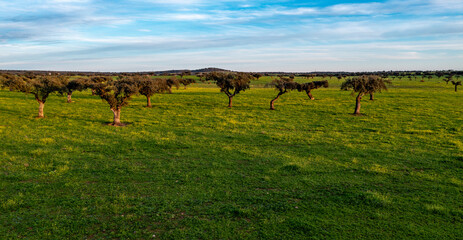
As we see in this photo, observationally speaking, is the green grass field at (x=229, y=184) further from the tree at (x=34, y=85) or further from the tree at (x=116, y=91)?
the tree at (x=34, y=85)

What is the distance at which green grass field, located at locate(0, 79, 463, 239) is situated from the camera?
1108 cm

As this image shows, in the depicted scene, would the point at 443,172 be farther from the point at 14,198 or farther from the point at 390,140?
the point at 14,198

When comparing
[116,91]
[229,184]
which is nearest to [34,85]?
[116,91]

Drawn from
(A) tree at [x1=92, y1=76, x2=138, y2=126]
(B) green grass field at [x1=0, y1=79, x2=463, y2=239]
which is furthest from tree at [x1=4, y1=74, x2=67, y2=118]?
(A) tree at [x1=92, y1=76, x2=138, y2=126]

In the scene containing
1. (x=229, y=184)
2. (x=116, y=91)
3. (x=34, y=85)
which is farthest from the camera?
(x=34, y=85)

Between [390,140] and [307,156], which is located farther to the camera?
[390,140]

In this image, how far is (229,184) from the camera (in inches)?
606

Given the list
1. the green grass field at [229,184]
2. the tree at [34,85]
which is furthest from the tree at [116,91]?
the tree at [34,85]

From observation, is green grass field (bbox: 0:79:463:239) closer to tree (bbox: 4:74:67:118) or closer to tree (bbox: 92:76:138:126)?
tree (bbox: 92:76:138:126)

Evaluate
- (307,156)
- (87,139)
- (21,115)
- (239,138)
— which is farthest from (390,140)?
(21,115)

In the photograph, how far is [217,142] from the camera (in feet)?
82.8

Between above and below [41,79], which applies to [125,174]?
below

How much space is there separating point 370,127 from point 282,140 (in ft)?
45.8

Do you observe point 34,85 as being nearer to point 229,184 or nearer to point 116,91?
point 116,91
